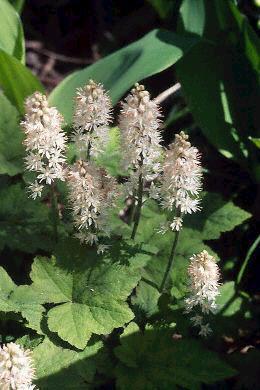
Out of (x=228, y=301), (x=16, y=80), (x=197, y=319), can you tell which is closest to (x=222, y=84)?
(x=16, y=80)

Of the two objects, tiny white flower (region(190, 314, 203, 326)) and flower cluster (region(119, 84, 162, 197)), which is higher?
flower cluster (region(119, 84, 162, 197))

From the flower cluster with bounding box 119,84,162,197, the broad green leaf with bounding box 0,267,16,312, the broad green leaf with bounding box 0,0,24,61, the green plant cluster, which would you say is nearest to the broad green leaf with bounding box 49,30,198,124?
the green plant cluster

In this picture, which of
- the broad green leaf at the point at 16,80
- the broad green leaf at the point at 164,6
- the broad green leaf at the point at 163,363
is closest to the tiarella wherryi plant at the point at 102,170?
the broad green leaf at the point at 163,363

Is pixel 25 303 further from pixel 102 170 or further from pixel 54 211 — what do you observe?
pixel 102 170

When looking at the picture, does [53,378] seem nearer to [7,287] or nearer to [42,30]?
[7,287]

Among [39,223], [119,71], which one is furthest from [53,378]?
[119,71]

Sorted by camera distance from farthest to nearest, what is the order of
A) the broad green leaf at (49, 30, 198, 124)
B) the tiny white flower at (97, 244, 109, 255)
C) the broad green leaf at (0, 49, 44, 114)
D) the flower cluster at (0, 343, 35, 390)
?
the broad green leaf at (0, 49, 44, 114), the broad green leaf at (49, 30, 198, 124), the tiny white flower at (97, 244, 109, 255), the flower cluster at (0, 343, 35, 390)

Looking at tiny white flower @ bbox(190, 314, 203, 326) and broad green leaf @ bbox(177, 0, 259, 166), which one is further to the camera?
broad green leaf @ bbox(177, 0, 259, 166)

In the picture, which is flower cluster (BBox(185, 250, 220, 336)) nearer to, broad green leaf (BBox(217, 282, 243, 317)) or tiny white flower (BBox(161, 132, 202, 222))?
tiny white flower (BBox(161, 132, 202, 222))
